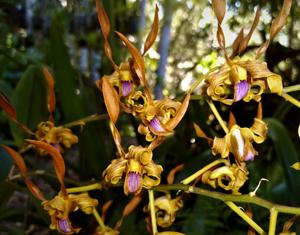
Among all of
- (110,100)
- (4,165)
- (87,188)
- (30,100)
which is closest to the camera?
(110,100)

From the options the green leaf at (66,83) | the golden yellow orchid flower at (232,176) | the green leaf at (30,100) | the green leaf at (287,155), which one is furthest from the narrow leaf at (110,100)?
the green leaf at (66,83)

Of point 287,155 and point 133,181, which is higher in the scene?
point 133,181

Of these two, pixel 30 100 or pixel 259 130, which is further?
pixel 30 100

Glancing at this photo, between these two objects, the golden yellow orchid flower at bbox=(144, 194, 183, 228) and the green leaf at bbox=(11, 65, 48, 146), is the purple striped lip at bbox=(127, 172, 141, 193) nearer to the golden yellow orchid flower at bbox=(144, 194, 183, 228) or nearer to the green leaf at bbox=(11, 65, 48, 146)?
the golden yellow orchid flower at bbox=(144, 194, 183, 228)

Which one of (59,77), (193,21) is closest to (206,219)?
(59,77)

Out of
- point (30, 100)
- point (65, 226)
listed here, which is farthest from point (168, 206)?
point (30, 100)

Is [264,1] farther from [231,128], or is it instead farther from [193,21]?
[193,21]

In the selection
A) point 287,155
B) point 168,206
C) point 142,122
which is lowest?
point 287,155

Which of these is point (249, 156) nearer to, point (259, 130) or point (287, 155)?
point (259, 130)
